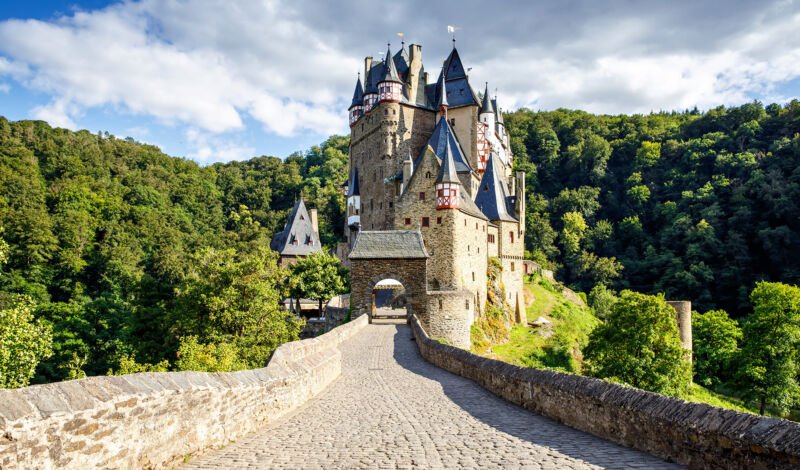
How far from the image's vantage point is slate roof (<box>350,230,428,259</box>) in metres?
30.3

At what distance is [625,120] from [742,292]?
177 ft

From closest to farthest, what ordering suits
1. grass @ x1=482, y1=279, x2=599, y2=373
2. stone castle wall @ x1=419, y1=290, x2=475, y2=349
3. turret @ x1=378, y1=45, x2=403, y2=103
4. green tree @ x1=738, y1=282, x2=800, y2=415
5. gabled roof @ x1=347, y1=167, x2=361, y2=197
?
stone castle wall @ x1=419, y1=290, x2=475, y2=349, green tree @ x1=738, y1=282, x2=800, y2=415, grass @ x1=482, y1=279, x2=599, y2=373, turret @ x1=378, y1=45, x2=403, y2=103, gabled roof @ x1=347, y1=167, x2=361, y2=197

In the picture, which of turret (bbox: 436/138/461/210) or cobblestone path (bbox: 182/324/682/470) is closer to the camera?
cobblestone path (bbox: 182/324/682/470)

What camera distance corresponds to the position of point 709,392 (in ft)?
128

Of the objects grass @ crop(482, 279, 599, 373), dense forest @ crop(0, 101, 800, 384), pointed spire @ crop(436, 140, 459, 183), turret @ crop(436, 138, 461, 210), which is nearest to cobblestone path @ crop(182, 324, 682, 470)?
dense forest @ crop(0, 101, 800, 384)

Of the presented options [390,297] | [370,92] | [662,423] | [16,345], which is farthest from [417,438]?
[370,92]

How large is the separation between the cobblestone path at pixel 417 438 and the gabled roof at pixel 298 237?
158 ft

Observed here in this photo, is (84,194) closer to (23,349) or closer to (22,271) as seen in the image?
(22,271)

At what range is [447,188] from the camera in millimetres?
35812

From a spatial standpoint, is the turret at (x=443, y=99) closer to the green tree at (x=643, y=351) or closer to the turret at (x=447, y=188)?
the turret at (x=447, y=188)

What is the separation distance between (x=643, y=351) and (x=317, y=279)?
69.1ft

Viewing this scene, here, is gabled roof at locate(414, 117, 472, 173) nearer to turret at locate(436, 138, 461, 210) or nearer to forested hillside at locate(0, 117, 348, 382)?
turret at locate(436, 138, 461, 210)

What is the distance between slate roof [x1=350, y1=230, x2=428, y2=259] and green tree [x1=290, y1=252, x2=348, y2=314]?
7.12 m

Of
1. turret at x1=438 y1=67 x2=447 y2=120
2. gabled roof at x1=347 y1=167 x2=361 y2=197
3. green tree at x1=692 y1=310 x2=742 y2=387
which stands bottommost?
green tree at x1=692 y1=310 x2=742 y2=387
